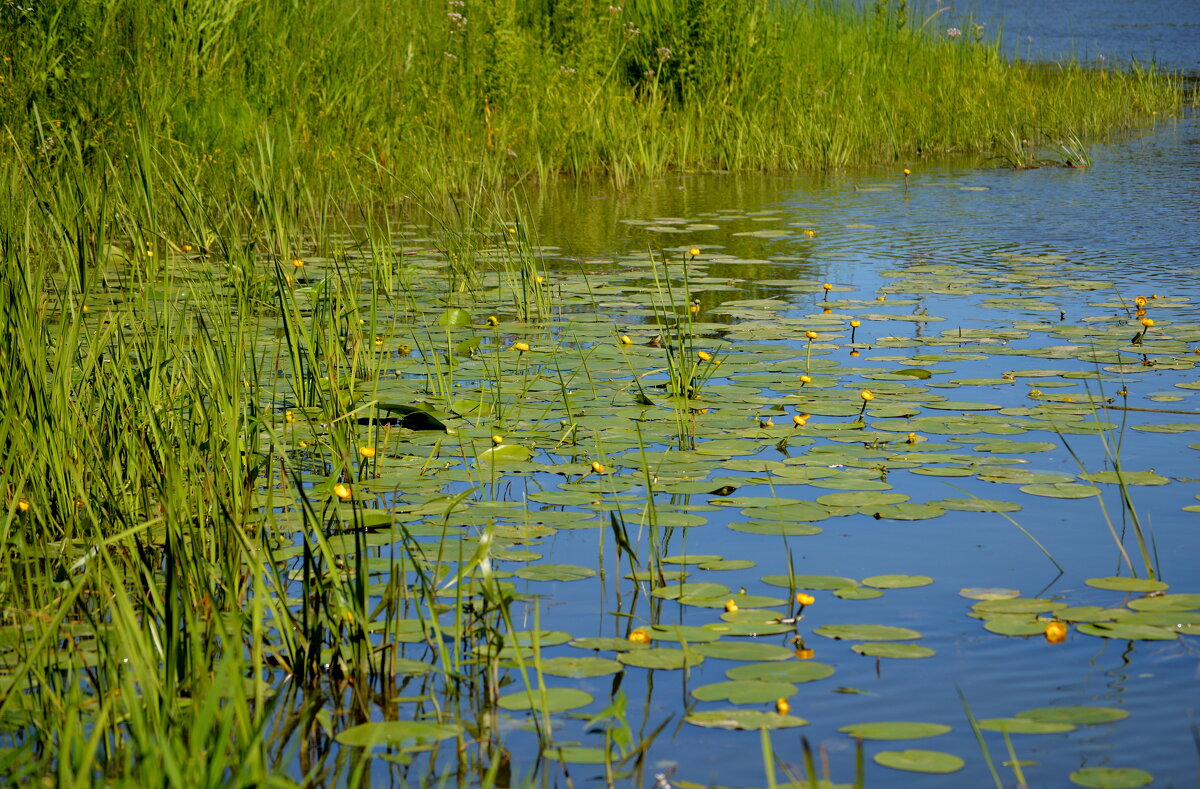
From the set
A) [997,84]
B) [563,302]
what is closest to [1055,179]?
[997,84]

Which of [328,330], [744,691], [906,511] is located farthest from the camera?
[328,330]

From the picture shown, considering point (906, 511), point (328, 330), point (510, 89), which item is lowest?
point (906, 511)

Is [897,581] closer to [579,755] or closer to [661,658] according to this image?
[661,658]

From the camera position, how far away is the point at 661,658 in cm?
189

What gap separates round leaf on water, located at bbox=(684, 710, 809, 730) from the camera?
171 cm

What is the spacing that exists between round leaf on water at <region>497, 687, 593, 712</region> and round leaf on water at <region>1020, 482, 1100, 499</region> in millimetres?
→ 1203

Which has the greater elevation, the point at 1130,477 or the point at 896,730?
the point at 1130,477

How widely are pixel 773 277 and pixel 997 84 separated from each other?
17.0 feet

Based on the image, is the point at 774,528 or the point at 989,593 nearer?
the point at 989,593

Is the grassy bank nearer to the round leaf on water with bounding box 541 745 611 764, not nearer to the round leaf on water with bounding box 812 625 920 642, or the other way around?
the round leaf on water with bounding box 812 625 920 642

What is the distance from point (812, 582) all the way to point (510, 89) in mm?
5665

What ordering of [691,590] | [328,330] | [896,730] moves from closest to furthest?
1. [896,730]
2. [691,590]
3. [328,330]

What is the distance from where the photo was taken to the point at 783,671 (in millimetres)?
1849

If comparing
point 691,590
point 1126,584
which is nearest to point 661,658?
point 691,590
